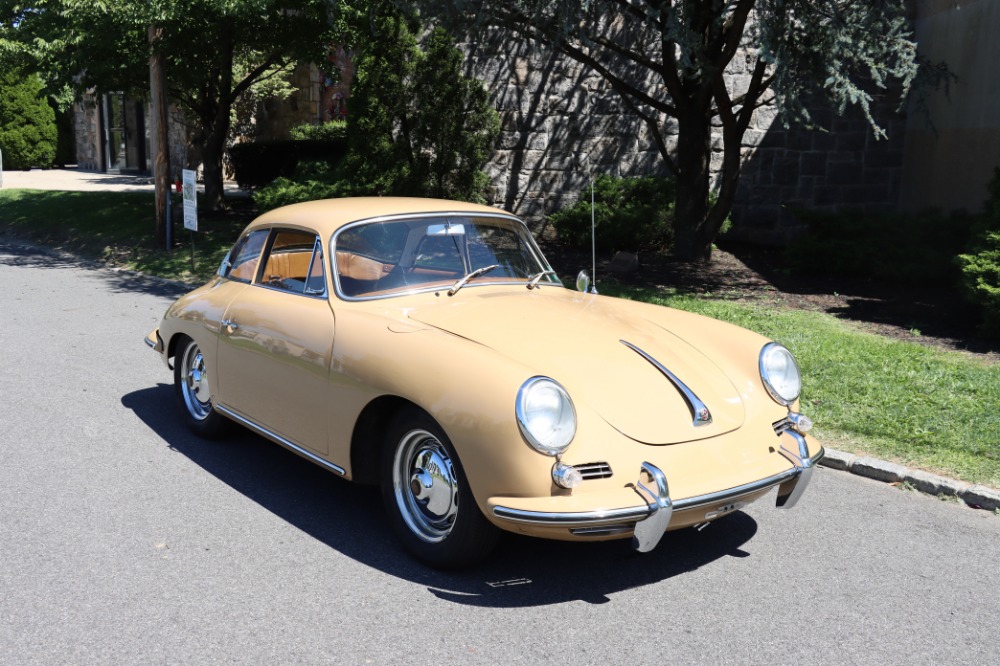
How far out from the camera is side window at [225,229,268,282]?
5.61 metres

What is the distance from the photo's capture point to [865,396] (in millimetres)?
6660

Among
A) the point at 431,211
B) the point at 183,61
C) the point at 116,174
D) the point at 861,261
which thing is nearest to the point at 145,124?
the point at 116,174

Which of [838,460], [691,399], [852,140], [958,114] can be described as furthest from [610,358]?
[852,140]

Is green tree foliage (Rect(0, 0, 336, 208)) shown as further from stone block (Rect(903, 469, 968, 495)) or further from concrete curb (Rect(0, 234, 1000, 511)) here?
stone block (Rect(903, 469, 968, 495))

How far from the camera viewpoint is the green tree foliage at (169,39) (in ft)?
41.9

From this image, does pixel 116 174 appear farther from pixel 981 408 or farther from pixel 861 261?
pixel 981 408

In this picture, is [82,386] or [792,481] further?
[82,386]

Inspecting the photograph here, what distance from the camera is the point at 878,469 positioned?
5.44m

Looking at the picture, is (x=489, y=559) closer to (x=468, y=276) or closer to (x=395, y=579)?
(x=395, y=579)

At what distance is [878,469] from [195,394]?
4241 mm

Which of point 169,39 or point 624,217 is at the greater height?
point 169,39

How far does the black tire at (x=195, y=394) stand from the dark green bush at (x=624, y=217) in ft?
27.9

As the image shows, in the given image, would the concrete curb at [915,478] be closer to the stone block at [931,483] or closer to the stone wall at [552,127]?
the stone block at [931,483]

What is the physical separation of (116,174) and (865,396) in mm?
26489
